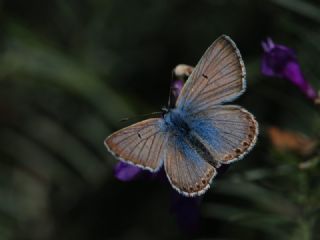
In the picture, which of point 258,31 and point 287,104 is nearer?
point 287,104

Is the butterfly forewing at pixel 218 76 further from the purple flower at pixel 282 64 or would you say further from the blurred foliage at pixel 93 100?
the blurred foliage at pixel 93 100

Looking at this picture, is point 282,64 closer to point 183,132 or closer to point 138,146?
point 183,132

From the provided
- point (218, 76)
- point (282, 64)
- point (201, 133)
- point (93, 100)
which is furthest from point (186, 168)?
point (93, 100)

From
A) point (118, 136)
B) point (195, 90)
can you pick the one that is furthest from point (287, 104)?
point (118, 136)

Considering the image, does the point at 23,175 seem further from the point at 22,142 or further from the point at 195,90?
the point at 195,90

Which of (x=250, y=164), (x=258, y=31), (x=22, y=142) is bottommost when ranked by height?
(x=250, y=164)

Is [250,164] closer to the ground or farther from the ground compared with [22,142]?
closer to the ground
